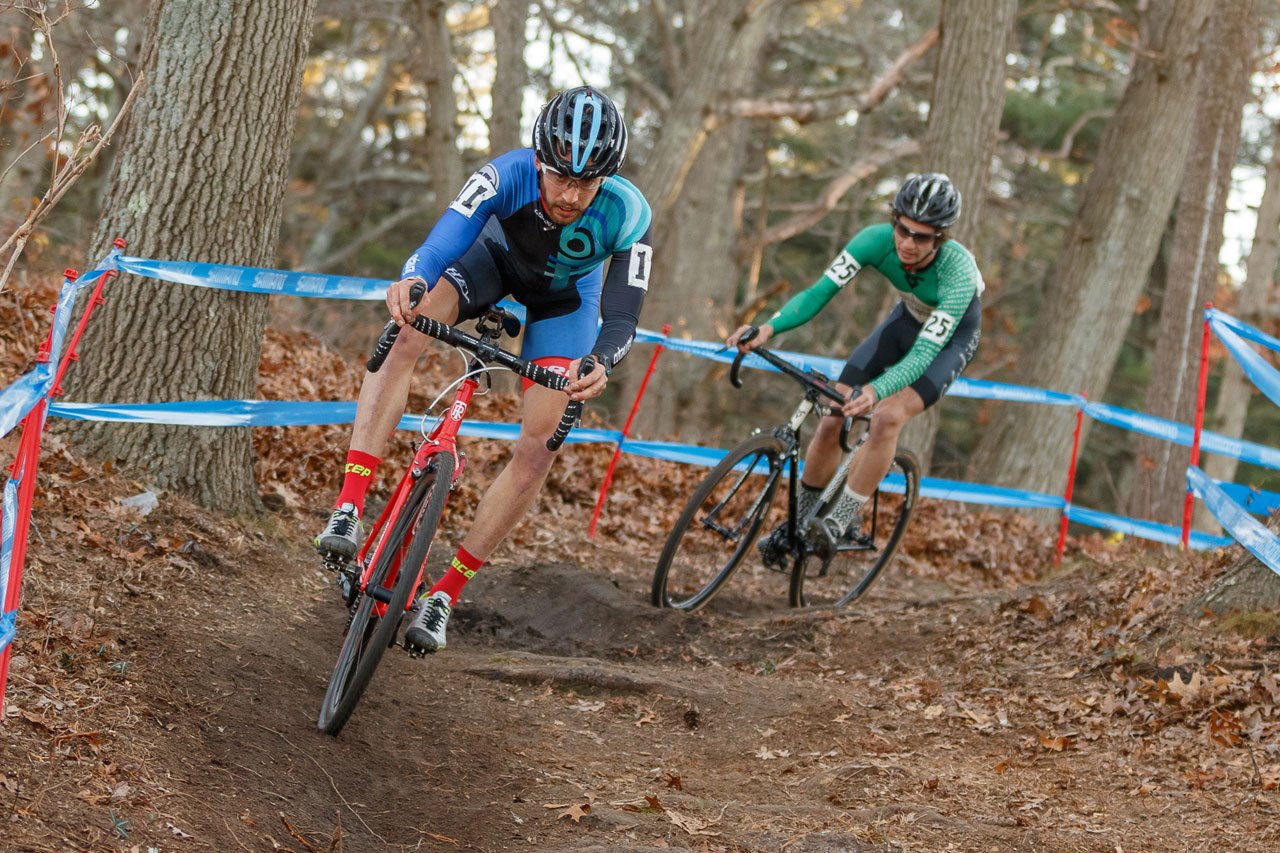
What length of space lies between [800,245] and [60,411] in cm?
2309

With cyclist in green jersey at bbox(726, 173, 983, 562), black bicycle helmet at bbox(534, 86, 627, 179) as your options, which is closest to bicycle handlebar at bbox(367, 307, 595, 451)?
black bicycle helmet at bbox(534, 86, 627, 179)

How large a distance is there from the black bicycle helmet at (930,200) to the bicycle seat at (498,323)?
2.94 meters

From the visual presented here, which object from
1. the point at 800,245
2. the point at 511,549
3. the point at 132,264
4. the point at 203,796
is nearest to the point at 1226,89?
the point at 511,549

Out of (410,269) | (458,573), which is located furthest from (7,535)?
(458,573)

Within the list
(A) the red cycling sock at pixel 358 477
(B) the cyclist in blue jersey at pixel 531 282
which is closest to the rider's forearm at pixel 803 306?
(B) the cyclist in blue jersey at pixel 531 282

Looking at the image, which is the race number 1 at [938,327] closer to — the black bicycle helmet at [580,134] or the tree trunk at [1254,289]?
the black bicycle helmet at [580,134]

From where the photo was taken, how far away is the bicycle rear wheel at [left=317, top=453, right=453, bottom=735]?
4.48 m

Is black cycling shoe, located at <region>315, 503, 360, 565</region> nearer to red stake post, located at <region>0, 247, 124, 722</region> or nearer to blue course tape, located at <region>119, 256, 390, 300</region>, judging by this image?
red stake post, located at <region>0, 247, 124, 722</region>

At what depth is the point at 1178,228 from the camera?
11.4 m

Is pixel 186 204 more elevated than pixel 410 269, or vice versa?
pixel 186 204

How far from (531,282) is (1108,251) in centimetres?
1016

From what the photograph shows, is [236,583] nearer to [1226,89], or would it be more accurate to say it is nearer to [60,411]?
[60,411]

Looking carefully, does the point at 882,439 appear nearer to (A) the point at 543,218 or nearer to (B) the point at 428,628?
(A) the point at 543,218

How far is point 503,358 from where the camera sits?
4.68m
